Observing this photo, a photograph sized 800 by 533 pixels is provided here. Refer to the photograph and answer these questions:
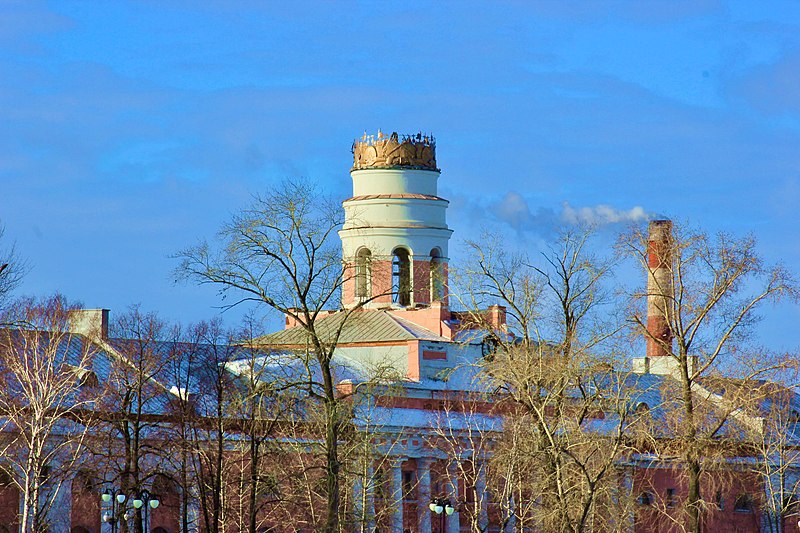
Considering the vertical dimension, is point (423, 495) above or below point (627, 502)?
above

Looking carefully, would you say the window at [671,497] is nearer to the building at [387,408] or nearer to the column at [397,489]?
the building at [387,408]

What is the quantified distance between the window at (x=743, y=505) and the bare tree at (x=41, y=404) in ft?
87.5

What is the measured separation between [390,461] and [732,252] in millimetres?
16927

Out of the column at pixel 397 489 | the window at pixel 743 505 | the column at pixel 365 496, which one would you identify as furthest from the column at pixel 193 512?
the window at pixel 743 505

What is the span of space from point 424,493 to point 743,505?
1611cm

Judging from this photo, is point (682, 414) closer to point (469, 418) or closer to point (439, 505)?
point (439, 505)

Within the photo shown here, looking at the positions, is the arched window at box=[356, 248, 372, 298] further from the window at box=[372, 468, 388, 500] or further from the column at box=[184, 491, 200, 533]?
the column at box=[184, 491, 200, 533]

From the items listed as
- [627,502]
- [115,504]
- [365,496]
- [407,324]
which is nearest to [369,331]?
[407,324]

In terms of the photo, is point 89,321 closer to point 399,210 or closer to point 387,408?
point 387,408

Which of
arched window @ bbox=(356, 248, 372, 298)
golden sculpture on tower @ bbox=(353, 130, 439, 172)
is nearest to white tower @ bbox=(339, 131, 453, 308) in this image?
golden sculpture on tower @ bbox=(353, 130, 439, 172)

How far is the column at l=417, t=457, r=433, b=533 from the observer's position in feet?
188

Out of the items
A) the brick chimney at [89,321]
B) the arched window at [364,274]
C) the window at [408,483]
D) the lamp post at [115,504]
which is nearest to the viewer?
the arched window at [364,274]

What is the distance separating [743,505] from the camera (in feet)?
223

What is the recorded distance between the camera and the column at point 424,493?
57.3 meters
